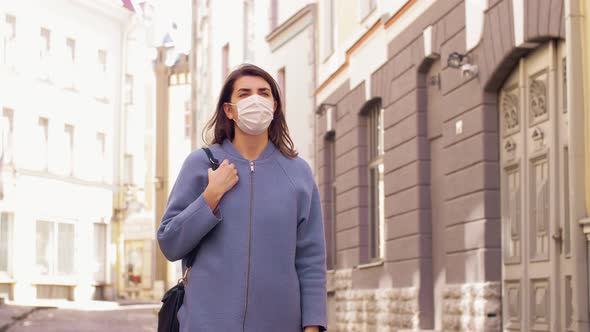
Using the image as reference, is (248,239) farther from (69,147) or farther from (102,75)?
(102,75)

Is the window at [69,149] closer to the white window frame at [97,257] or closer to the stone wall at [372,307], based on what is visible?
the white window frame at [97,257]

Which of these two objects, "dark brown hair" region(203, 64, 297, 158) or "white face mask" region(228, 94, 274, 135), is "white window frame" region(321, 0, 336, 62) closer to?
"dark brown hair" region(203, 64, 297, 158)

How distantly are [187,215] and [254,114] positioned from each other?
44 cm

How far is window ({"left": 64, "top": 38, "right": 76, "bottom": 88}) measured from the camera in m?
39.8

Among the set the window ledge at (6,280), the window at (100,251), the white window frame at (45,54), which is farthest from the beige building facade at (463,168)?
the window at (100,251)

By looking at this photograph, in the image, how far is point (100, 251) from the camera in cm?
4153

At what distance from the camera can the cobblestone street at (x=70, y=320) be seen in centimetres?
1967

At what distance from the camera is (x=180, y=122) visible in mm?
57594

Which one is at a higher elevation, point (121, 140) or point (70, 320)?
point (121, 140)

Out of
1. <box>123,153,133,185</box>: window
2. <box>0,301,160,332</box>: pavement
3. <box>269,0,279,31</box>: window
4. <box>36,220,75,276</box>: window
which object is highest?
<box>269,0,279,31</box>: window

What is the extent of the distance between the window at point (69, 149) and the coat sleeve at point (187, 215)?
116ft

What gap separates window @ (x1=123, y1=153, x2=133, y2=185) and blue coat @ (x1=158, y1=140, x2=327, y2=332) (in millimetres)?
39165

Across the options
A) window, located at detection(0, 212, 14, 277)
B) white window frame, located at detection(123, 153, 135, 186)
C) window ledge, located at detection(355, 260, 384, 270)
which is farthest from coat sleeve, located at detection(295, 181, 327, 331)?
white window frame, located at detection(123, 153, 135, 186)

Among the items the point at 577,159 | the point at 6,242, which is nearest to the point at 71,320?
the point at 577,159
